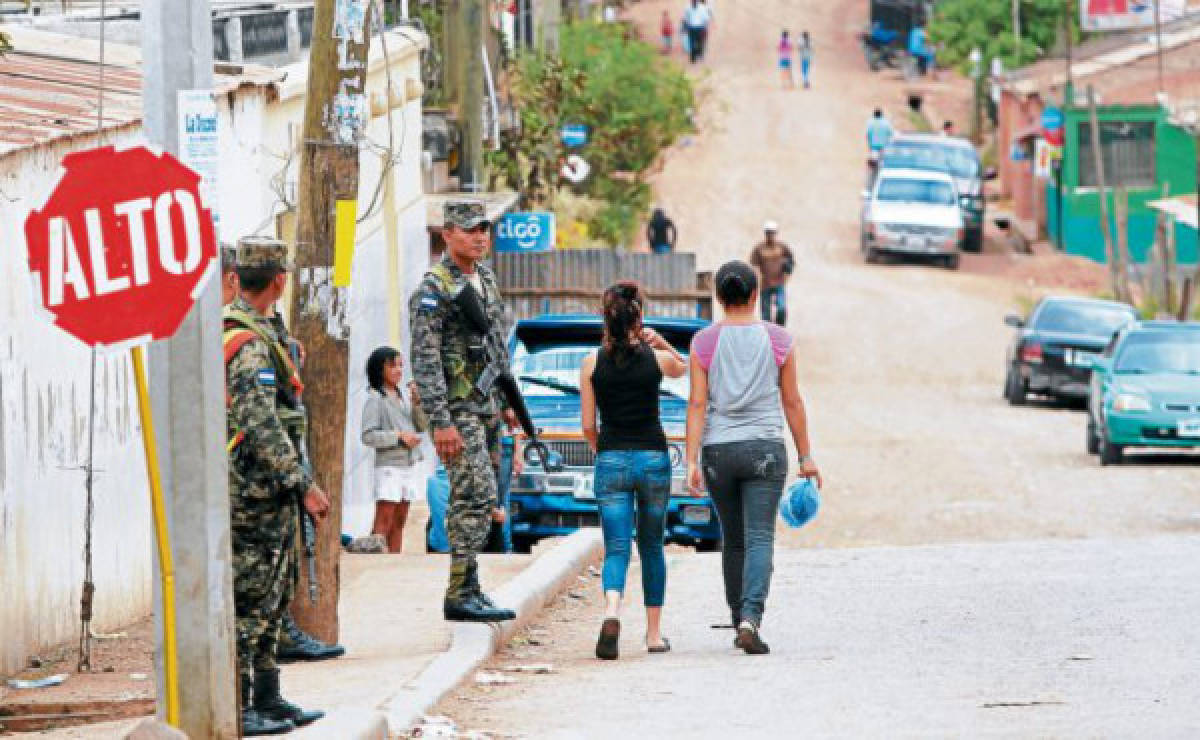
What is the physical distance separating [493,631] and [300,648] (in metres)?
1.02

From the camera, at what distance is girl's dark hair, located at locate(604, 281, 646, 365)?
442 inches

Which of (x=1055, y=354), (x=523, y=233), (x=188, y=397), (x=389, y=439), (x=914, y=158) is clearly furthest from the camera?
(x=914, y=158)

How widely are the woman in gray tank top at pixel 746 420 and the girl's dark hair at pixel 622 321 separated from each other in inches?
12.6

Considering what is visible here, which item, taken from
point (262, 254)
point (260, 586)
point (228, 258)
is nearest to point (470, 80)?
point (228, 258)

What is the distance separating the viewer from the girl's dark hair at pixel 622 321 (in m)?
11.2

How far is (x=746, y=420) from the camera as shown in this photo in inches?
448

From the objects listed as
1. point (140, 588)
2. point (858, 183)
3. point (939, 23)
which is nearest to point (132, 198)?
point (140, 588)

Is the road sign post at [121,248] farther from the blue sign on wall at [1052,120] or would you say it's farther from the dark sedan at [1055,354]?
the blue sign on wall at [1052,120]

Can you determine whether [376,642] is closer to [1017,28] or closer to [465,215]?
[465,215]

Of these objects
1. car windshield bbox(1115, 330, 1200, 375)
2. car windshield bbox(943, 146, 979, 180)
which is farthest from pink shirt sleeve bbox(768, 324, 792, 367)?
car windshield bbox(943, 146, 979, 180)

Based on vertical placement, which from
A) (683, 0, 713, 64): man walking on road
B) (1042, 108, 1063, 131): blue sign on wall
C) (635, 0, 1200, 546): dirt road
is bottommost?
(635, 0, 1200, 546): dirt road

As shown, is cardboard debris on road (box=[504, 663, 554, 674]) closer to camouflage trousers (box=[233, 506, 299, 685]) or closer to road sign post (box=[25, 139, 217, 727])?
camouflage trousers (box=[233, 506, 299, 685])

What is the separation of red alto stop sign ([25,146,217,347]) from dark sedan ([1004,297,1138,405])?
85.8 ft

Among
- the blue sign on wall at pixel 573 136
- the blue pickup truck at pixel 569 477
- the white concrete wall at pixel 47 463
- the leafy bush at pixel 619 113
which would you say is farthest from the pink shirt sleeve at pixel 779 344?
the leafy bush at pixel 619 113
